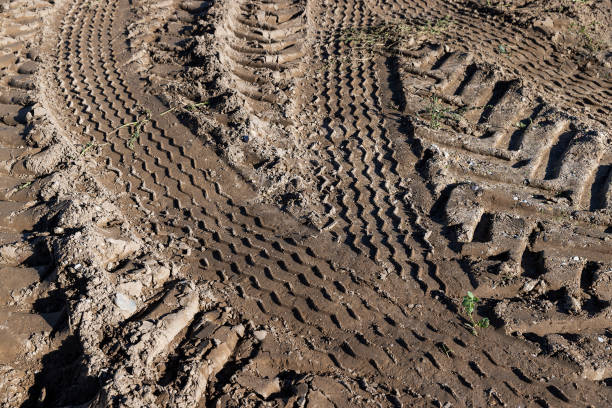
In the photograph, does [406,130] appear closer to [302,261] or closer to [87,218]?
[302,261]

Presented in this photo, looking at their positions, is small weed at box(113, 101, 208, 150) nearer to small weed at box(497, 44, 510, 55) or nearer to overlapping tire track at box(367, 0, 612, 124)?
overlapping tire track at box(367, 0, 612, 124)

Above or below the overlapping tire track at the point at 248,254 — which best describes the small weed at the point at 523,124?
above

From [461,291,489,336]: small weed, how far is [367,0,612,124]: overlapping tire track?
11.1 ft

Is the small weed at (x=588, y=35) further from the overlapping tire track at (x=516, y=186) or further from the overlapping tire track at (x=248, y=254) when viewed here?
the overlapping tire track at (x=248, y=254)

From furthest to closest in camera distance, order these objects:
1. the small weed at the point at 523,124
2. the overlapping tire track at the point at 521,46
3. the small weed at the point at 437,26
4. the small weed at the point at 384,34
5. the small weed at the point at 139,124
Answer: the small weed at the point at 437,26 < the small weed at the point at 384,34 < the overlapping tire track at the point at 521,46 < the small weed at the point at 523,124 < the small weed at the point at 139,124

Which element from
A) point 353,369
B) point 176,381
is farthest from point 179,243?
point 353,369

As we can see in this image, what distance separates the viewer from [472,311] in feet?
11.6

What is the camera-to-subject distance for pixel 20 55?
6.07 m

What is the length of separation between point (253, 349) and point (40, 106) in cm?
367

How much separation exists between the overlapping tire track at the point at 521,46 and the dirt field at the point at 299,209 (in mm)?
45

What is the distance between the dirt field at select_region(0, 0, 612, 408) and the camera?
124 inches

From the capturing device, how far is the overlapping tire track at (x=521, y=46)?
237 inches

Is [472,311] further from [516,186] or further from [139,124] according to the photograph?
[139,124]

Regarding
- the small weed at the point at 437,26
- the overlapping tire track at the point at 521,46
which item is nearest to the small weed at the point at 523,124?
the overlapping tire track at the point at 521,46
